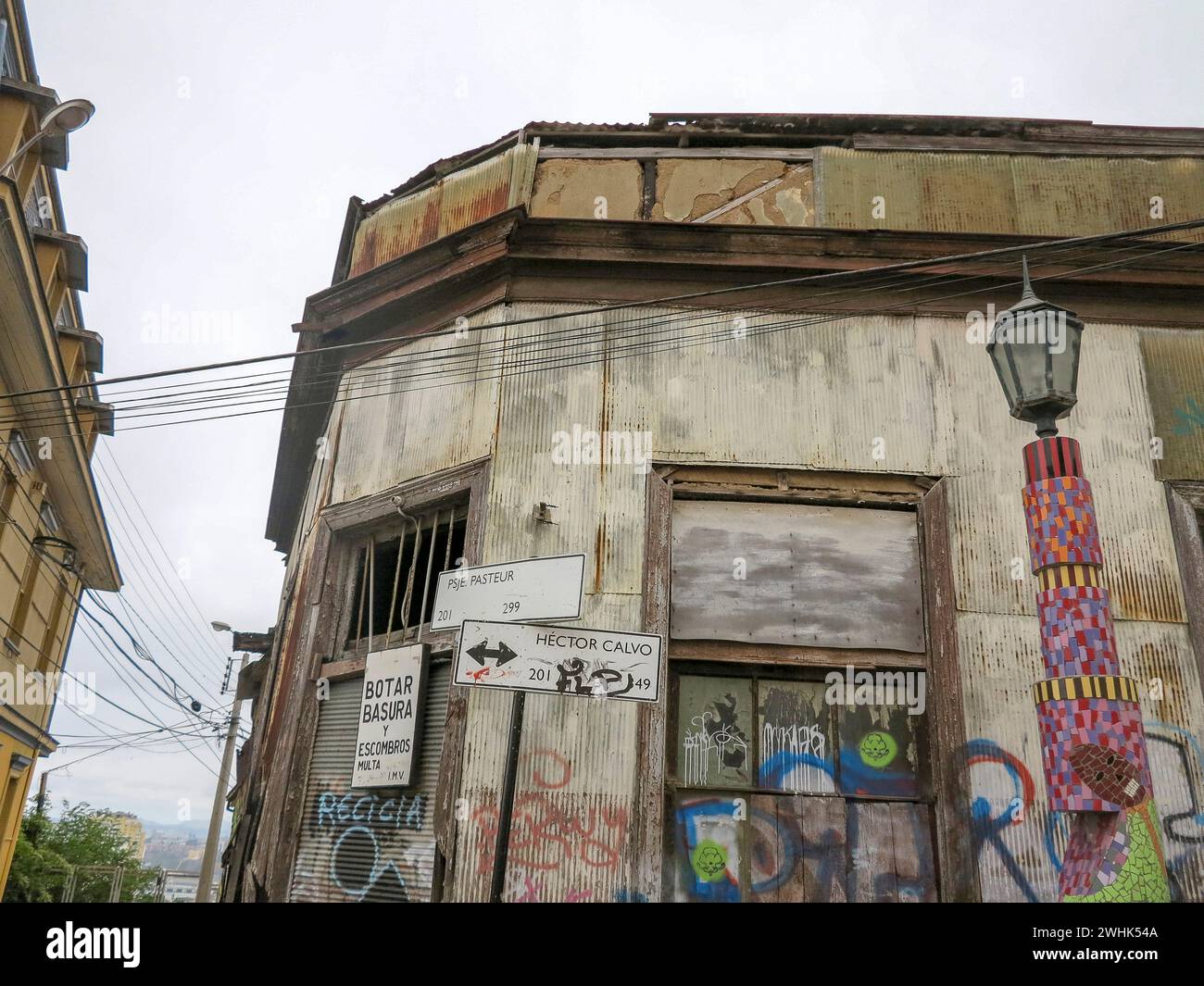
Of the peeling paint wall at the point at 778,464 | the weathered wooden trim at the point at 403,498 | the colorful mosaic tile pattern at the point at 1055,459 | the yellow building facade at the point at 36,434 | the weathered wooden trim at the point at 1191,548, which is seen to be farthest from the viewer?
the yellow building facade at the point at 36,434

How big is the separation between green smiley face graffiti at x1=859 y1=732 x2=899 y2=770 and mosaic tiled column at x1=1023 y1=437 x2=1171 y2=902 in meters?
1.89

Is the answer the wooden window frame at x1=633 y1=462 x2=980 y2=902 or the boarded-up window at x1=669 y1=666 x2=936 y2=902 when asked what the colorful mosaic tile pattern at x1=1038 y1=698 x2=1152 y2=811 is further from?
the boarded-up window at x1=669 y1=666 x2=936 y2=902

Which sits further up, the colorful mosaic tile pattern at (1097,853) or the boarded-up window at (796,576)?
the boarded-up window at (796,576)

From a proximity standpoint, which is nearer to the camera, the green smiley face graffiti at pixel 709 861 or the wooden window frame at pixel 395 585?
the green smiley face graffiti at pixel 709 861

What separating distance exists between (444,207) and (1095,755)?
799cm

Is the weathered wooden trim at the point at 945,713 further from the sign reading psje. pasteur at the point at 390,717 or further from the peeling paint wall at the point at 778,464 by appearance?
the sign reading psje. pasteur at the point at 390,717

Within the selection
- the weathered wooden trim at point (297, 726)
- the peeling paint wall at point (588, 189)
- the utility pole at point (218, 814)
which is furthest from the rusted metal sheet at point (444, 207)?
the utility pole at point (218, 814)

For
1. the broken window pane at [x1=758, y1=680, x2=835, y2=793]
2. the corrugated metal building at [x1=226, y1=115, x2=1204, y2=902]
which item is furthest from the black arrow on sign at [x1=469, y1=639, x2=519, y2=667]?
the broken window pane at [x1=758, y1=680, x2=835, y2=793]

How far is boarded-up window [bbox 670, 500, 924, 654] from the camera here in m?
7.51

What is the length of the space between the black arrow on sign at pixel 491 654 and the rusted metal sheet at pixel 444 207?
5498mm

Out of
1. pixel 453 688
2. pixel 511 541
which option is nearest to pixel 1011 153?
pixel 511 541

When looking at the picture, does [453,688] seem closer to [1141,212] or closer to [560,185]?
[560,185]

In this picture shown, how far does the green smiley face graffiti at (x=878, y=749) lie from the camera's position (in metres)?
7.20

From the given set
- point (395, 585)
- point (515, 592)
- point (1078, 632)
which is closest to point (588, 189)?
point (395, 585)
